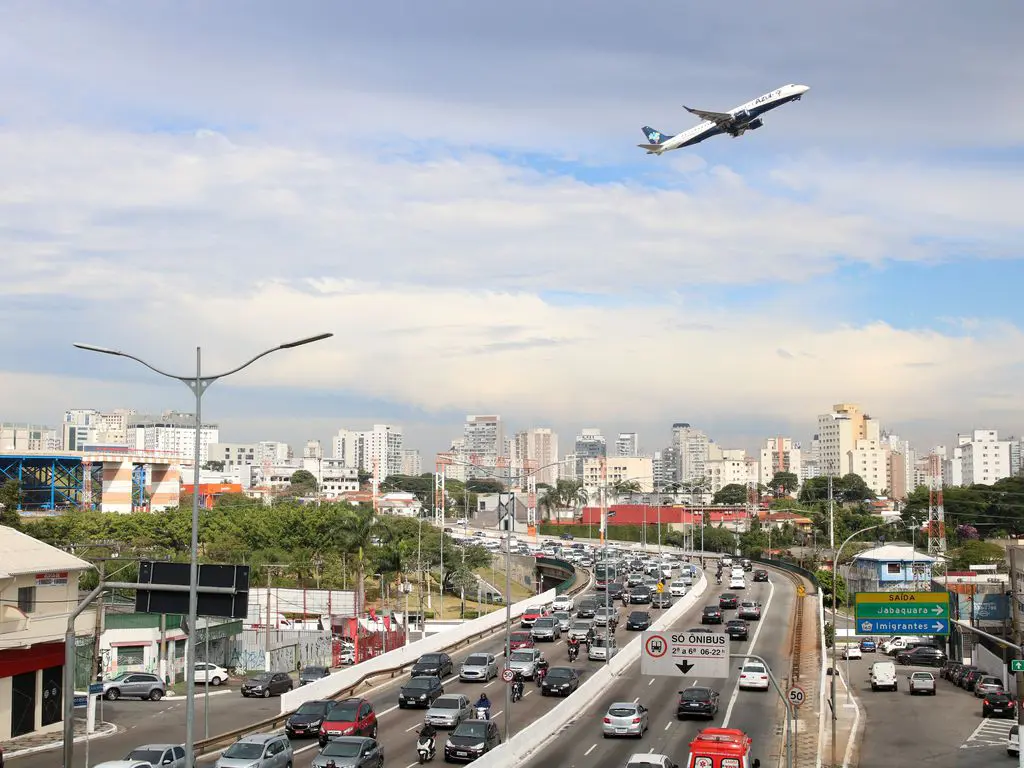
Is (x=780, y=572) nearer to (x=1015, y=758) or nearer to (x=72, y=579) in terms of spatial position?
(x=1015, y=758)

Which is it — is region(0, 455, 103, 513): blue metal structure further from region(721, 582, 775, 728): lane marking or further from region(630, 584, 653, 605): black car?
region(721, 582, 775, 728): lane marking

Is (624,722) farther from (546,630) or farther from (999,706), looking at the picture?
(546,630)

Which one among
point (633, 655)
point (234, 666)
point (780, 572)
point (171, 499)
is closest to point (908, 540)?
point (780, 572)

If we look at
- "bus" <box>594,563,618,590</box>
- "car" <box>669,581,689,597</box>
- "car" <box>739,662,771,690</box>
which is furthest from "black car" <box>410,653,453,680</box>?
"bus" <box>594,563,618,590</box>

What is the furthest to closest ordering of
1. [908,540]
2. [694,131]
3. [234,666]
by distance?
[908,540]
[694,131]
[234,666]

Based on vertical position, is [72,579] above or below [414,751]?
above

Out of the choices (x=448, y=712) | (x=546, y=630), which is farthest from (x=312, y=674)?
(x=546, y=630)

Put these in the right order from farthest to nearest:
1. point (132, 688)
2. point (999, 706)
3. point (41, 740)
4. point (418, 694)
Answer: point (999, 706)
point (132, 688)
point (418, 694)
point (41, 740)
